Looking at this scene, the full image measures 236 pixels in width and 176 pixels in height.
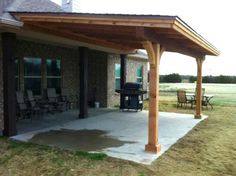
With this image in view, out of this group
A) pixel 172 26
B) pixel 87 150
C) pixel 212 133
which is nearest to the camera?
pixel 172 26

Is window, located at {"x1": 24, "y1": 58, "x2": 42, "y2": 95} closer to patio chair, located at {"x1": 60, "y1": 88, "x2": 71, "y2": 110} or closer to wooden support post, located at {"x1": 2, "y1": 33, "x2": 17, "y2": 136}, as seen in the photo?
patio chair, located at {"x1": 60, "y1": 88, "x2": 71, "y2": 110}

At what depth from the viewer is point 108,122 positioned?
427 inches

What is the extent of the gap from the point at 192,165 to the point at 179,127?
3818mm

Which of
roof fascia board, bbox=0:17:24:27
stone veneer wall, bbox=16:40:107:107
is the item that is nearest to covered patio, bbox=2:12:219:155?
roof fascia board, bbox=0:17:24:27

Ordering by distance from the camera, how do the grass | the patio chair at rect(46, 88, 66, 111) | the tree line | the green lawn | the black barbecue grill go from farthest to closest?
the tree line → the green lawn → the black barbecue grill → the patio chair at rect(46, 88, 66, 111) → the grass

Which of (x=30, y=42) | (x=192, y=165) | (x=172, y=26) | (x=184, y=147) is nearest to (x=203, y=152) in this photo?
(x=184, y=147)

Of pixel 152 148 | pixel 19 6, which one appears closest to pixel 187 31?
pixel 152 148

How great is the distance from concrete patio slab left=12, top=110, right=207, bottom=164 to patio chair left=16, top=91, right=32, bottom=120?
1342mm

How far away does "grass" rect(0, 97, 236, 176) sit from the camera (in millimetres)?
5887

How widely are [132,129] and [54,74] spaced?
4.89m

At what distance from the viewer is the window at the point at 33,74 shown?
1151 centimetres

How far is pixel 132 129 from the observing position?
9.62 meters

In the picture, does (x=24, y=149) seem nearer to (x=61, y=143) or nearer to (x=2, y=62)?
(x=61, y=143)

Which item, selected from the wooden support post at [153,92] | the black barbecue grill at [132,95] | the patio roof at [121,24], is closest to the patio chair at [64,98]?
the black barbecue grill at [132,95]
